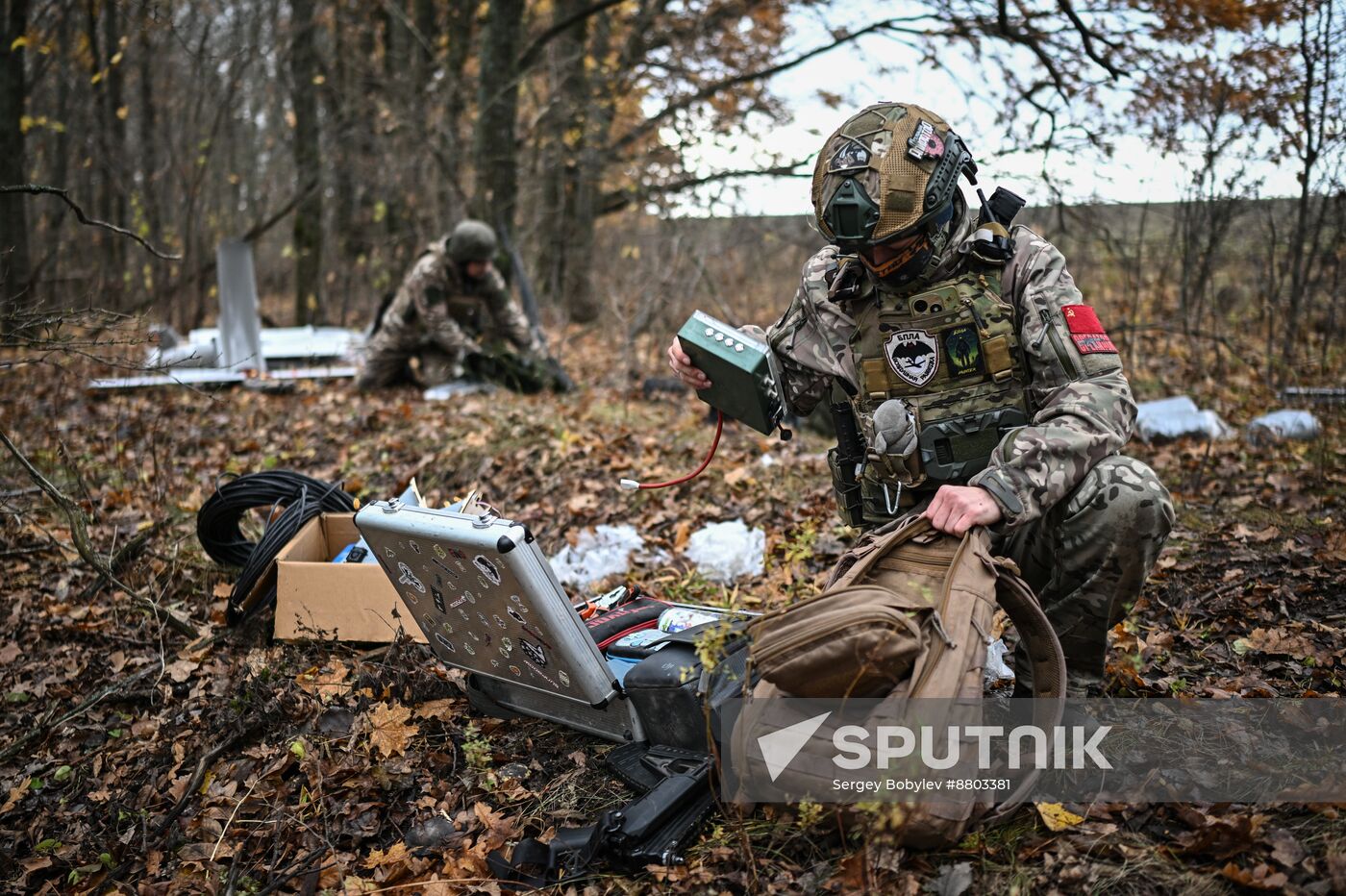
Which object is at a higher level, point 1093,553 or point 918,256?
point 918,256

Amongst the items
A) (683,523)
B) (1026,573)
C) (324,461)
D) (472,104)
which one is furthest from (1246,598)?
(472,104)

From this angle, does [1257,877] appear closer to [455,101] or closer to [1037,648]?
[1037,648]

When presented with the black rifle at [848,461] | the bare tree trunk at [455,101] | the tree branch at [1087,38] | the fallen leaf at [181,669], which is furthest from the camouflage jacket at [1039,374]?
the bare tree trunk at [455,101]

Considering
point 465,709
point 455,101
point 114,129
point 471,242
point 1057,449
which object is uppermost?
point 114,129

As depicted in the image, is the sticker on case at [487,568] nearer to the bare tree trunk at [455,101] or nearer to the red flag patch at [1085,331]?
the red flag patch at [1085,331]

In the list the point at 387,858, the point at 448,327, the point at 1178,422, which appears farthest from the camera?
the point at 448,327

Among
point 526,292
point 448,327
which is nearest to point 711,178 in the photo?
point 526,292

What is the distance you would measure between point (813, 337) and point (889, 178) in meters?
0.67

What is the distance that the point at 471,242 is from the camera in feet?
28.6

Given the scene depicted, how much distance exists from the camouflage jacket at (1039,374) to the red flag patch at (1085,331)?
11 mm

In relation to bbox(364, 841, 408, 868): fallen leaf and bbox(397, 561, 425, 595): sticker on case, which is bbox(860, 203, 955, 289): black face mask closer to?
bbox(397, 561, 425, 595): sticker on case

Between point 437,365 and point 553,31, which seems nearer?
point 437,365

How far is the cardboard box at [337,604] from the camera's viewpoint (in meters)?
3.68

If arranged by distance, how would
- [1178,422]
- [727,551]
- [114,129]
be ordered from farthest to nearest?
[114,129], [1178,422], [727,551]
